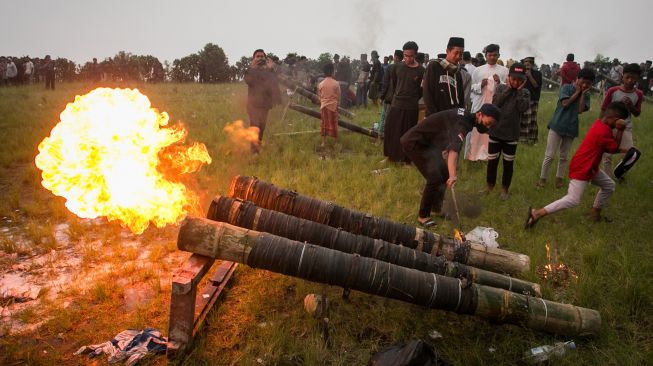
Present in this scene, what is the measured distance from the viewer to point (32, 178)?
770 centimetres

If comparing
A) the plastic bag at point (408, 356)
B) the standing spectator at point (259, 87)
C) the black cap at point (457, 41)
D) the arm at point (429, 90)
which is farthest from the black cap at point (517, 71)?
the plastic bag at point (408, 356)

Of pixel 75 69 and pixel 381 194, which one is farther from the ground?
pixel 75 69

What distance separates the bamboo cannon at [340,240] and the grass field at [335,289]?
1.51ft

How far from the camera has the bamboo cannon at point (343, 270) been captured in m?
3.44

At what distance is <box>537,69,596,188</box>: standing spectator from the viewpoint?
23.1ft

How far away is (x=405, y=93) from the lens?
8414 millimetres

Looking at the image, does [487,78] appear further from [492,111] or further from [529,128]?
[492,111]

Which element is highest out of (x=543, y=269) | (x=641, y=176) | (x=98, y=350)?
(x=641, y=176)

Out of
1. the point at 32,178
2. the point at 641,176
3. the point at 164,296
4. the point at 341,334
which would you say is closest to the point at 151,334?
the point at 164,296

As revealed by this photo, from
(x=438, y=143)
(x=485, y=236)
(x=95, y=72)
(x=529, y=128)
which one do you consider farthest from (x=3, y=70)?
(x=485, y=236)

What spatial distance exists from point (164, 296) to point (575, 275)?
4.69 metres

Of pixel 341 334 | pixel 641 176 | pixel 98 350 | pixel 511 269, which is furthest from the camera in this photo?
pixel 641 176

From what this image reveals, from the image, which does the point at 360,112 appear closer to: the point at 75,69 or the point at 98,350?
the point at 98,350

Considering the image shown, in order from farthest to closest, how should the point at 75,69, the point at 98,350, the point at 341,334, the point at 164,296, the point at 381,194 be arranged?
the point at 75,69
the point at 381,194
the point at 164,296
the point at 341,334
the point at 98,350
